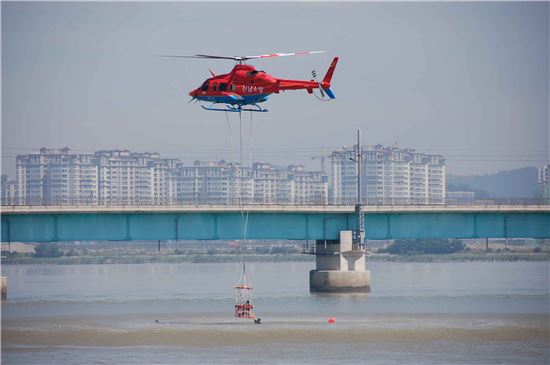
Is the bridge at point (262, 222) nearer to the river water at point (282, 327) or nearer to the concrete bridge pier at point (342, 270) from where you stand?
the concrete bridge pier at point (342, 270)

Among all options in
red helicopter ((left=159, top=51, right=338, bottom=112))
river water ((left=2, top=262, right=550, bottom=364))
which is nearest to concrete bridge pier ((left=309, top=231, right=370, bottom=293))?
river water ((left=2, top=262, right=550, bottom=364))

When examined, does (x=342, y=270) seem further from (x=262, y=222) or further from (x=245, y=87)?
(x=245, y=87)

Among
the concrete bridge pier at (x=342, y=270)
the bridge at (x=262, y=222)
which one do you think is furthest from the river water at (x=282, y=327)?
the bridge at (x=262, y=222)

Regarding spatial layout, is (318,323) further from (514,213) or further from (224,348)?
(514,213)

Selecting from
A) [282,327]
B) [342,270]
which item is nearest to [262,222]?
[342,270]

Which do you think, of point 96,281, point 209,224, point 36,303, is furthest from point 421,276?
point 36,303

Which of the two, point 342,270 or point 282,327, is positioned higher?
point 342,270
